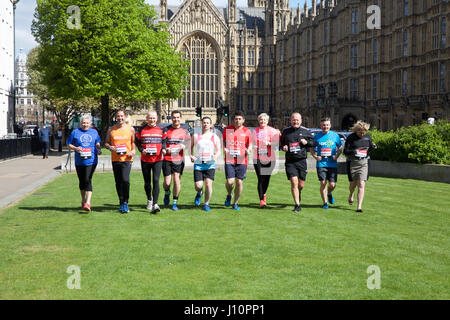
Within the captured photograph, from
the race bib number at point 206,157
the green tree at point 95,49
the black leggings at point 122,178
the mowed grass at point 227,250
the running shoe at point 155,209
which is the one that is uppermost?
the green tree at point 95,49

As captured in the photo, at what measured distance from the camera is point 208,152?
1188 centimetres

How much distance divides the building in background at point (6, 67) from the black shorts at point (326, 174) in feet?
127

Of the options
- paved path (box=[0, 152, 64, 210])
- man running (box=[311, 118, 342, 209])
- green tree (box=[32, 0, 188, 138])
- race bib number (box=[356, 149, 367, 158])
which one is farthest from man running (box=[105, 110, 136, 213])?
green tree (box=[32, 0, 188, 138])

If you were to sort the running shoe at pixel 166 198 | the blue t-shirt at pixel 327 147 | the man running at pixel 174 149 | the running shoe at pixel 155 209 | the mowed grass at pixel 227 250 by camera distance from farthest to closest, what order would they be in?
the running shoe at pixel 166 198
the blue t-shirt at pixel 327 147
the man running at pixel 174 149
the running shoe at pixel 155 209
the mowed grass at pixel 227 250

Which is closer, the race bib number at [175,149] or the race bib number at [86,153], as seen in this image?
the race bib number at [86,153]

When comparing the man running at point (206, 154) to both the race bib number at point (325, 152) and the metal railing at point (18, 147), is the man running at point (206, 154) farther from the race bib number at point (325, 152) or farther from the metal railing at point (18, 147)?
the metal railing at point (18, 147)

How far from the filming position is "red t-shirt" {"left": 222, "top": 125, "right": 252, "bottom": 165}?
39.1 feet

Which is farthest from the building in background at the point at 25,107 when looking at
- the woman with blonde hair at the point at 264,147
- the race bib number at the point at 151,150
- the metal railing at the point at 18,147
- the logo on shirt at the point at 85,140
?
the woman with blonde hair at the point at 264,147

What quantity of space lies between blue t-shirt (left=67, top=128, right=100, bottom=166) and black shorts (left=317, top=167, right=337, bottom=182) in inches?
184

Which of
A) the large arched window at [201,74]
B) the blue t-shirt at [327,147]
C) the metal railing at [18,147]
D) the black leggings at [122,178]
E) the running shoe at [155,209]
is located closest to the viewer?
the running shoe at [155,209]

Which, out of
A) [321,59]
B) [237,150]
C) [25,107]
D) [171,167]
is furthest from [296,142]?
[25,107]

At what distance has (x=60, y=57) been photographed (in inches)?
1396

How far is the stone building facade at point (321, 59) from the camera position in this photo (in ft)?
136

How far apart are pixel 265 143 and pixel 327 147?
133cm
